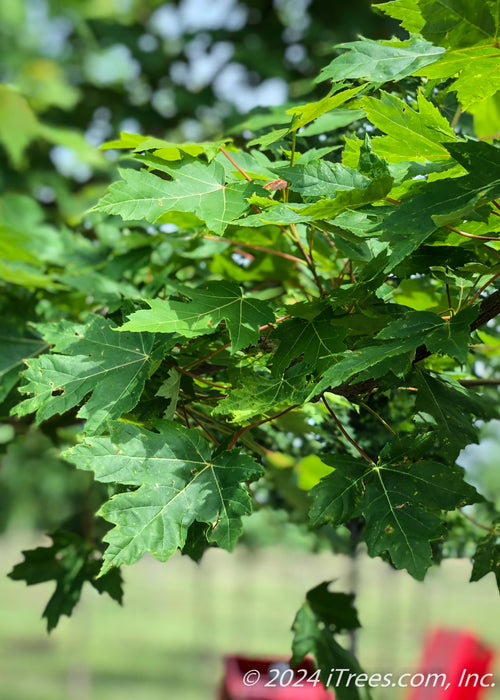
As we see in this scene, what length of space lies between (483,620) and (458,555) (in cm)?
633

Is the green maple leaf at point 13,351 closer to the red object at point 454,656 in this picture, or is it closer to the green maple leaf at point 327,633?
the green maple leaf at point 327,633

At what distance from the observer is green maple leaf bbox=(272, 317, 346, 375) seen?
0.36 m

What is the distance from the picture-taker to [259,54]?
2.24 m

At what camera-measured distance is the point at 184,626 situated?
20.9 feet

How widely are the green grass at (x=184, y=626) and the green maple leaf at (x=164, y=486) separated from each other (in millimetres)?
2259

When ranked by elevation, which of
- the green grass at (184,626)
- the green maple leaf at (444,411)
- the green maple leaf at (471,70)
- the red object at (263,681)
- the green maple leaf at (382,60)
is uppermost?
the green maple leaf at (382,60)

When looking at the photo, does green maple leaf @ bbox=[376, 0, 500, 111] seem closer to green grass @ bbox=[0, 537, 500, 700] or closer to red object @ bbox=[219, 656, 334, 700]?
red object @ bbox=[219, 656, 334, 700]

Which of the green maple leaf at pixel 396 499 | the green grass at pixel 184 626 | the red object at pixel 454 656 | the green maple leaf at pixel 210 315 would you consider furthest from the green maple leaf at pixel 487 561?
the green grass at pixel 184 626

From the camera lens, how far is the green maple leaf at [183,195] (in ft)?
1.23

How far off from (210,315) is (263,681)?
50 cm

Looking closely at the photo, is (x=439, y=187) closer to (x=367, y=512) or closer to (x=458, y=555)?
(x=367, y=512)

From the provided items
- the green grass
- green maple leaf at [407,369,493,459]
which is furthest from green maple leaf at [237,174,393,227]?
the green grass

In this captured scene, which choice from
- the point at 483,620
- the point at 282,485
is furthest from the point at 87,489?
the point at 483,620

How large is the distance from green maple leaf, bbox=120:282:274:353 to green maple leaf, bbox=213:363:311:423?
0.07ft
